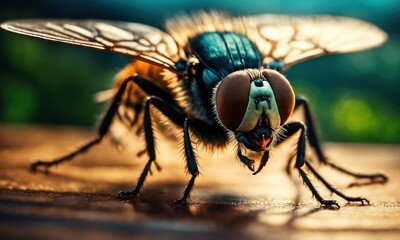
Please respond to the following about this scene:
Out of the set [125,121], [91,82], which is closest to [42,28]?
[125,121]

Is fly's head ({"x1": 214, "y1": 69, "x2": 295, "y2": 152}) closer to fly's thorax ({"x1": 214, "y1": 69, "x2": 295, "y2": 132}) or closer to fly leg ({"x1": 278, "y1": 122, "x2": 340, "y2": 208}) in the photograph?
fly's thorax ({"x1": 214, "y1": 69, "x2": 295, "y2": 132})

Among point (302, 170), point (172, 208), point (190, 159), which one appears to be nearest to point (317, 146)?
point (302, 170)

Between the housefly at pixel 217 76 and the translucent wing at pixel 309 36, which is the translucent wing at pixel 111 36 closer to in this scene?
the housefly at pixel 217 76

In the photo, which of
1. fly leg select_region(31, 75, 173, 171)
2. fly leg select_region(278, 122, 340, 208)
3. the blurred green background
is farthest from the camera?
the blurred green background

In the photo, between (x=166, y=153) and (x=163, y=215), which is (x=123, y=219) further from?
(x=166, y=153)

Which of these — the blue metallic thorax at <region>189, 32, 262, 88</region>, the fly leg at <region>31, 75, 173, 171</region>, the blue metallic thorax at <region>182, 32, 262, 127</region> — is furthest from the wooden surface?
the blue metallic thorax at <region>189, 32, 262, 88</region>

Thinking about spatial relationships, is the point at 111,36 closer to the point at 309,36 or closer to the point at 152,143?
the point at 152,143
